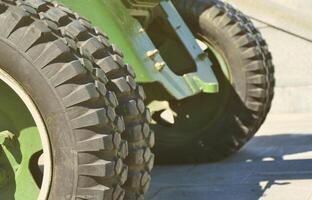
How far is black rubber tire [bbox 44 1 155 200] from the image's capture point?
2.72 metres

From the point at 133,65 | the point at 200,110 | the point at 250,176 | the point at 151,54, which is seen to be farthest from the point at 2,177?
the point at 200,110

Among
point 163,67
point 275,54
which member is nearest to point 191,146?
point 163,67

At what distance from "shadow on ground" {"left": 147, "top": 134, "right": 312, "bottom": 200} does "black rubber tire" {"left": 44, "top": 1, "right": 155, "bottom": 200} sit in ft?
3.61

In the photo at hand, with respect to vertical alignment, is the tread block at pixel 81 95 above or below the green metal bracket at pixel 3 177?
above

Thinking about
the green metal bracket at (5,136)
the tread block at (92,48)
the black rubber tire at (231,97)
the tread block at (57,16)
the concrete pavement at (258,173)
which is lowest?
the concrete pavement at (258,173)

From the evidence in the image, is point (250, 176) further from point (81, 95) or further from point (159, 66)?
point (81, 95)

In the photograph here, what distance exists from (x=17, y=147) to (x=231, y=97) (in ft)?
9.10

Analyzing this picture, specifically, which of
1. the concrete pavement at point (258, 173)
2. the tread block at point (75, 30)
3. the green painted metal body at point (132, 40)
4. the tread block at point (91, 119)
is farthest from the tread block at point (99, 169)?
the concrete pavement at point (258, 173)

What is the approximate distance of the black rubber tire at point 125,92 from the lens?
272 centimetres

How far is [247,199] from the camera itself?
12.3 feet

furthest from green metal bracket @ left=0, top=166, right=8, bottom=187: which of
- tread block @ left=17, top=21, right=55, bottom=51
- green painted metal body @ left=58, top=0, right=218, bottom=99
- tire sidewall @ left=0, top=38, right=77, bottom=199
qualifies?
green painted metal body @ left=58, top=0, right=218, bottom=99

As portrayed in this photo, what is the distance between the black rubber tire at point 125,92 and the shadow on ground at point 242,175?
1100 millimetres

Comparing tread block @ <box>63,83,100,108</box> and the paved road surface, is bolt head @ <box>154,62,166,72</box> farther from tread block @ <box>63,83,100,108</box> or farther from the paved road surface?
tread block @ <box>63,83,100,108</box>

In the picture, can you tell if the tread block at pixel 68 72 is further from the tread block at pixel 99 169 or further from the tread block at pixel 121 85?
the tread block at pixel 99 169
